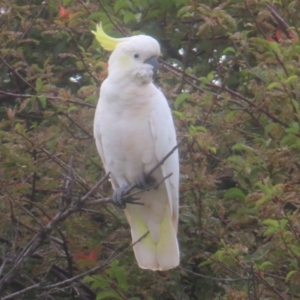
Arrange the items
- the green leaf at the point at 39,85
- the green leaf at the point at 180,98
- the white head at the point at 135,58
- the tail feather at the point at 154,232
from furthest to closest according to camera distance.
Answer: the green leaf at the point at 39,85, the green leaf at the point at 180,98, the tail feather at the point at 154,232, the white head at the point at 135,58

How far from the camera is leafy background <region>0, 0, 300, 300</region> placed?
285 cm

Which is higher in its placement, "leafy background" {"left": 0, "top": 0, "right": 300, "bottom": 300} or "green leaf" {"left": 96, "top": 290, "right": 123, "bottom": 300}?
"leafy background" {"left": 0, "top": 0, "right": 300, "bottom": 300}

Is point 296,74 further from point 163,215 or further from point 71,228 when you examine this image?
point 71,228

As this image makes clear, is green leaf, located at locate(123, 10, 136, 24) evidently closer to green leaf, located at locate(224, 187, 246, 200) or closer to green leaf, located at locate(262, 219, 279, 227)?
green leaf, located at locate(224, 187, 246, 200)

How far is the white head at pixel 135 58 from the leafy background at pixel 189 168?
27 cm

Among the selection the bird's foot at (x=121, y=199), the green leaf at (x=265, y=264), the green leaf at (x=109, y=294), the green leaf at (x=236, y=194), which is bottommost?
the green leaf at (x=109, y=294)

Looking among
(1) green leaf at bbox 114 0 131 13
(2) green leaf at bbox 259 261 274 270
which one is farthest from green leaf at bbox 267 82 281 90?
(1) green leaf at bbox 114 0 131 13

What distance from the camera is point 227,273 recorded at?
298 cm

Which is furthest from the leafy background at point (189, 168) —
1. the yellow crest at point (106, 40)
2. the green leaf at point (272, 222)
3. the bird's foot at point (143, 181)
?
the yellow crest at point (106, 40)

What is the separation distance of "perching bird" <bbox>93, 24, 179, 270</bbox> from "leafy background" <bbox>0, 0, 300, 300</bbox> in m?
0.10

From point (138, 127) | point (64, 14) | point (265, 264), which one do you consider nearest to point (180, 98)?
point (138, 127)

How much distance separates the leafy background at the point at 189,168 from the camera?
9.34 feet

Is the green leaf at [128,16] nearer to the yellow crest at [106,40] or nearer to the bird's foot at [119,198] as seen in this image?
the yellow crest at [106,40]

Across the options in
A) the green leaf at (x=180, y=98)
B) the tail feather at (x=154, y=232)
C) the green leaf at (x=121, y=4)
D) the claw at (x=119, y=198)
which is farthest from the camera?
the green leaf at (x=121, y=4)
